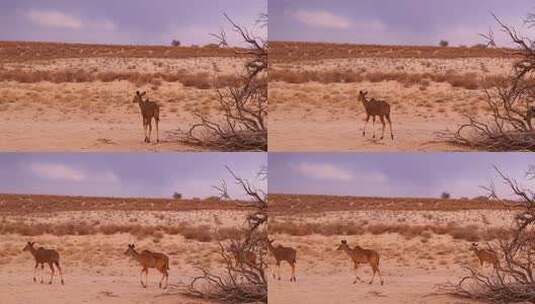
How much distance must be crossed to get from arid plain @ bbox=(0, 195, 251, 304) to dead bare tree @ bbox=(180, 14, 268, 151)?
49 cm

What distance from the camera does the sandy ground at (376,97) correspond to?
6.78 m

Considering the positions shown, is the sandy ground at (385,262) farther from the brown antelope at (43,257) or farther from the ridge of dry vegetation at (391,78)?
Result: the brown antelope at (43,257)

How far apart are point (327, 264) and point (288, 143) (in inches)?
37.8

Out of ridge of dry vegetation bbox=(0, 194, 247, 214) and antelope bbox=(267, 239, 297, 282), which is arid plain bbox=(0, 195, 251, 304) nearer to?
ridge of dry vegetation bbox=(0, 194, 247, 214)

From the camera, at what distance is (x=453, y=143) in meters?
6.78

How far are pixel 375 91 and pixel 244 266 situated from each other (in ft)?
5.40

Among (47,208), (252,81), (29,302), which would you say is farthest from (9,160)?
(252,81)

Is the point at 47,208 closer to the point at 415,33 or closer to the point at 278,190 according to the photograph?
the point at 278,190

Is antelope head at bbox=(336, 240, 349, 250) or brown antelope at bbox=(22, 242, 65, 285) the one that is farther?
antelope head at bbox=(336, 240, 349, 250)

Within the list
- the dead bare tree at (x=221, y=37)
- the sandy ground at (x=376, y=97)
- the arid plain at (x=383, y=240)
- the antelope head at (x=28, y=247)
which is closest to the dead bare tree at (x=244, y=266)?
the arid plain at (x=383, y=240)

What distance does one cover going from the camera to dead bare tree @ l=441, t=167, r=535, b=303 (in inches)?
264

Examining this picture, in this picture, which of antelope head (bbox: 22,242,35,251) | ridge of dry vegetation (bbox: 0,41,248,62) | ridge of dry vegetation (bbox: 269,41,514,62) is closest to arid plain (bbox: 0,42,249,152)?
ridge of dry vegetation (bbox: 0,41,248,62)

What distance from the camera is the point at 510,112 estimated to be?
266 inches

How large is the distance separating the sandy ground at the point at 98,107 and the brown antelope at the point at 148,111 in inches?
1.4
